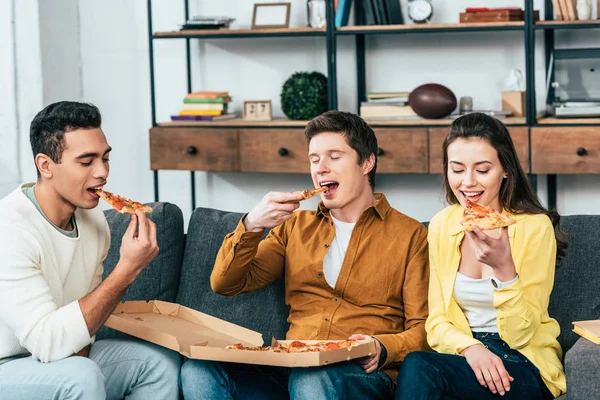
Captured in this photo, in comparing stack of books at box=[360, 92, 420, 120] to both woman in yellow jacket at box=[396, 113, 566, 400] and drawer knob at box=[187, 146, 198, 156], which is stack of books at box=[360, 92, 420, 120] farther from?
woman in yellow jacket at box=[396, 113, 566, 400]

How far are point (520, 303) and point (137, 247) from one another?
933 mm

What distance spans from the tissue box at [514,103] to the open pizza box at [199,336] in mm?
2156

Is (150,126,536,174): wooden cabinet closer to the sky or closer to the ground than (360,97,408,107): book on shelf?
closer to the ground

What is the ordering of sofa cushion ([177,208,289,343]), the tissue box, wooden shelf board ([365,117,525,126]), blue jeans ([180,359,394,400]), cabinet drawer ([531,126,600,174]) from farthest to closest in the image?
the tissue box < wooden shelf board ([365,117,525,126]) < cabinet drawer ([531,126,600,174]) < sofa cushion ([177,208,289,343]) < blue jeans ([180,359,394,400])

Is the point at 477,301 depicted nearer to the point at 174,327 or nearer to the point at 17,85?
the point at 174,327

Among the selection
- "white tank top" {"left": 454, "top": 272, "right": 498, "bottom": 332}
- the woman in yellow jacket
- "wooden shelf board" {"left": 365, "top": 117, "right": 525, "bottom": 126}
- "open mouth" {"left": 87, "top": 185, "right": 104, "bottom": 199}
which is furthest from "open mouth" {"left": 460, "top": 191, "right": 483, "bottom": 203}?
"wooden shelf board" {"left": 365, "top": 117, "right": 525, "bottom": 126}

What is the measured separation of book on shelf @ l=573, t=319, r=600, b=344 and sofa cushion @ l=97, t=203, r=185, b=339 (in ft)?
3.98

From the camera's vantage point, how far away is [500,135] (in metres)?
2.30

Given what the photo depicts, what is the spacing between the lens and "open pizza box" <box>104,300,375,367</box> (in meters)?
2.10

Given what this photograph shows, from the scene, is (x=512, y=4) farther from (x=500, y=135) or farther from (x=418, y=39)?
(x=500, y=135)

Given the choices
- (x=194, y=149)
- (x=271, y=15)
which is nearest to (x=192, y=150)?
(x=194, y=149)

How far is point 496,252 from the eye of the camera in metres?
2.08

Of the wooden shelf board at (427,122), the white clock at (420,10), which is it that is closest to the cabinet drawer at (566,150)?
the wooden shelf board at (427,122)

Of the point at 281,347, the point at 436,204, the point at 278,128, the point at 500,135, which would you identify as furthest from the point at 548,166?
the point at 281,347
